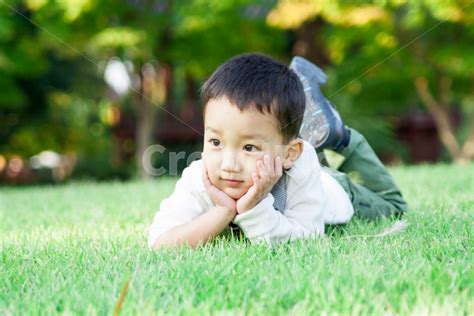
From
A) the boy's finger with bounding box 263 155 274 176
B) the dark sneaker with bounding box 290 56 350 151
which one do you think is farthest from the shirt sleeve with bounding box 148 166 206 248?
the dark sneaker with bounding box 290 56 350 151

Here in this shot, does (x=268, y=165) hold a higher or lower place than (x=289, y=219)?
higher

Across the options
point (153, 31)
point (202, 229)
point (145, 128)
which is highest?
point (153, 31)

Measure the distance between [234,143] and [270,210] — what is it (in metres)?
0.28

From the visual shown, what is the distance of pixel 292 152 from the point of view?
2.57 m

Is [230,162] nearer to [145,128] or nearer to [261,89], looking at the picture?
[261,89]

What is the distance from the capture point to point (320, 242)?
7.50ft

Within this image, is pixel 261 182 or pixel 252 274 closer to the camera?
pixel 252 274

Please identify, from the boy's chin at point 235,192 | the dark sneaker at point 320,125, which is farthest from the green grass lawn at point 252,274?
the dark sneaker at point 320,125

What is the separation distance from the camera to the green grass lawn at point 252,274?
155 centimetres

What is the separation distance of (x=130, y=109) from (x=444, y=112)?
792 centimetres

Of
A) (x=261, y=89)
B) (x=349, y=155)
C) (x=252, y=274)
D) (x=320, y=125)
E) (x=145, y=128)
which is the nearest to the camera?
(x=252, y=274)

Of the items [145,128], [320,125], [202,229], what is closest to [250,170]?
[202,229]

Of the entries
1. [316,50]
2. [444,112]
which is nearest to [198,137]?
[316,50]

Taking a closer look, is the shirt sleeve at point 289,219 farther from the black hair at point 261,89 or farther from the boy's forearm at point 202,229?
the black hair at point 261,89
